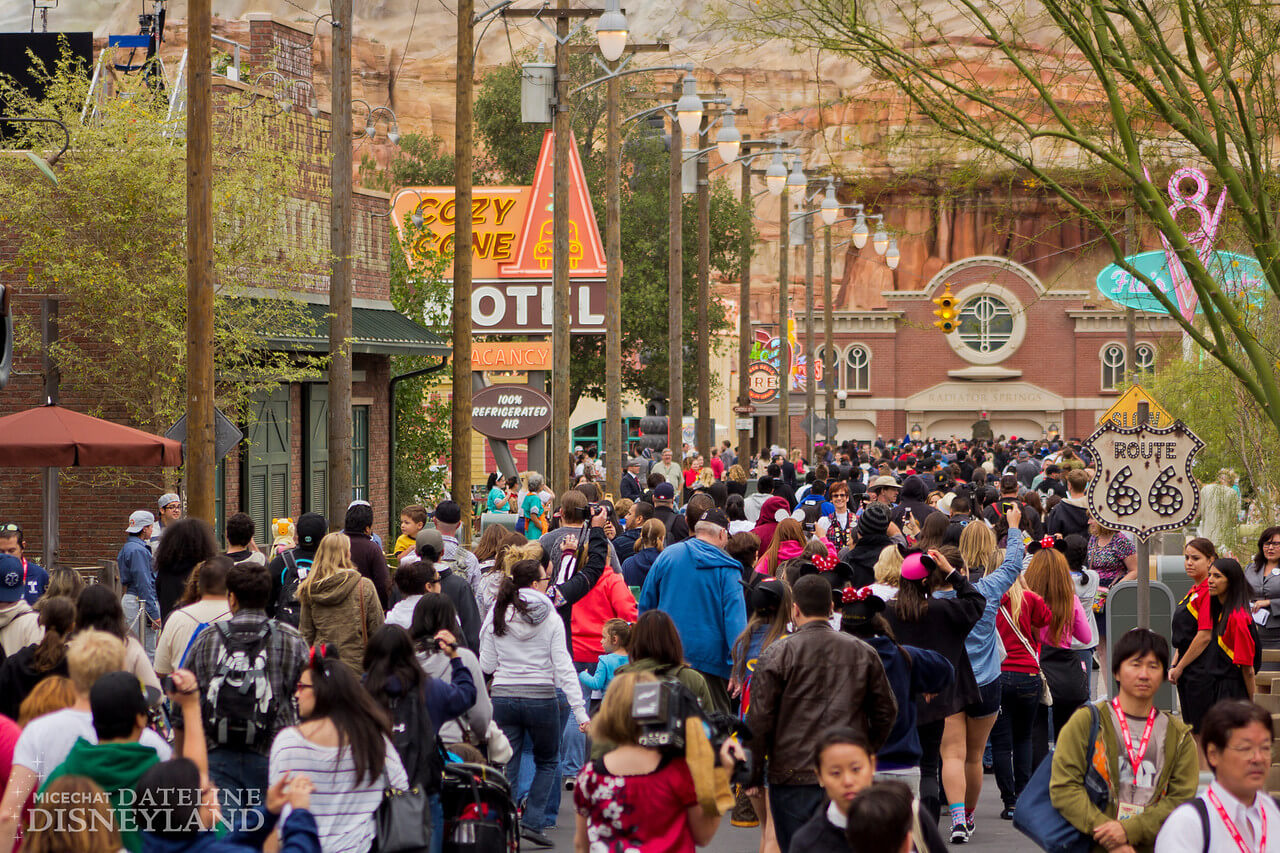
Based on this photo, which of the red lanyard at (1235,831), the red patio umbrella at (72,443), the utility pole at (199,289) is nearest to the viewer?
the red lanyard at (1235,831)

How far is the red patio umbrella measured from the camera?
14.1 m

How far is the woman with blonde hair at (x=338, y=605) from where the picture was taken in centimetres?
918

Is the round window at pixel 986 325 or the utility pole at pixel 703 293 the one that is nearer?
the utility pole at pixel 703 293

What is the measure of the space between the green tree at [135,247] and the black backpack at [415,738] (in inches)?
520

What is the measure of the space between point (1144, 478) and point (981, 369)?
230 ft

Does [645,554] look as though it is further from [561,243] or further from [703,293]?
[703,293]

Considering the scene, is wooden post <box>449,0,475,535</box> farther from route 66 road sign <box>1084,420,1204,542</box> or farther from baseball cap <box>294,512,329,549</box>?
route 66 road sign <box>1084,420,1204,542</box>

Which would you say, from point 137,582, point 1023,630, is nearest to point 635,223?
point 137,582

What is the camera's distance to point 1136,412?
1092cm

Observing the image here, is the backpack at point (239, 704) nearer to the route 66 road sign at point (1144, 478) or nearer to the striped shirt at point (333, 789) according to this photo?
the striped shirt at point (333, 789)

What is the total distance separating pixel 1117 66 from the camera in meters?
9.87

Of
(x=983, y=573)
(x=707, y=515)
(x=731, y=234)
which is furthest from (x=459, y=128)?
(x=731, y=234)

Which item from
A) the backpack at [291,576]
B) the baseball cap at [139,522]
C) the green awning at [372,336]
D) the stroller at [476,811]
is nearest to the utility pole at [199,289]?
the baseball cap at [139,522]

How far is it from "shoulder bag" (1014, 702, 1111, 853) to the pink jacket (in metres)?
5.10
